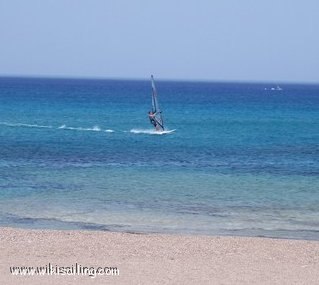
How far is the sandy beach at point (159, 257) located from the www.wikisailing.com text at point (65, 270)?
0.10 metres

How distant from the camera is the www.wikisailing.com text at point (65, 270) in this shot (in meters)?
14.2

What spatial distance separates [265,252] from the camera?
55.3 ft

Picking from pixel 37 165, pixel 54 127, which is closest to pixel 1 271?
pixel 37 165

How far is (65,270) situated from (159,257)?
7.68ft

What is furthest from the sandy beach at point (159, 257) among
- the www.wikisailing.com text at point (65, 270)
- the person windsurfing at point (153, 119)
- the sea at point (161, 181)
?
the person windsurfing at point (153, 119)

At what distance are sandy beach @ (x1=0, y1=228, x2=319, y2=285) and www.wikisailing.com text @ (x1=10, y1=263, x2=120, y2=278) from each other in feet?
0.33

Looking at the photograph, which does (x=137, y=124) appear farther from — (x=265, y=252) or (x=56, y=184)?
(x=265, y=252)

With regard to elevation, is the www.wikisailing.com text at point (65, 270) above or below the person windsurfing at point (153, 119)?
above

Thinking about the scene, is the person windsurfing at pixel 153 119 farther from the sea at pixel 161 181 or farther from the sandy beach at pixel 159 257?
the sandy beach at pixel 159 257

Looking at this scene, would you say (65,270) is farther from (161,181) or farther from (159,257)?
(161,181)

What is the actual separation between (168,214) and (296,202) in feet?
16.2

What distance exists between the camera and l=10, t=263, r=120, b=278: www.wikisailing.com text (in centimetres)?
1418

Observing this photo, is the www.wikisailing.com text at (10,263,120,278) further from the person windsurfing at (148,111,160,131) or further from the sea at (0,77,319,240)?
the person windsurfing at (148,111,160,131)

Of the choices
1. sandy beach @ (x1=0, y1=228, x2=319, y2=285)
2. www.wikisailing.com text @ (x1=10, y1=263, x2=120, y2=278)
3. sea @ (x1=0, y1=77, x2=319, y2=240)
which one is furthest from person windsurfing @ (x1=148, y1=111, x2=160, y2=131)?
www.wikisailing.com text @ (x1=10, y1=263, x2=120, y2=278)
